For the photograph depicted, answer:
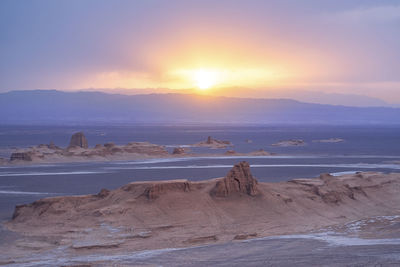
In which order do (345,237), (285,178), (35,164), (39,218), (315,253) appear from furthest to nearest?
1. (35,164)
2. (285,178)
3. (39,218)
4. (345,237)
5. (315,253)

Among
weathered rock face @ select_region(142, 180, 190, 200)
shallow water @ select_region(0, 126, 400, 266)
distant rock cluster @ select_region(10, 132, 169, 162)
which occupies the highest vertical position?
weathered rock face @ select_region(142, 180, 190, 200)

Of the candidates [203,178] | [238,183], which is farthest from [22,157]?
[238,183]

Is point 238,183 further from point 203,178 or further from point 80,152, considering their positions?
point 80,152

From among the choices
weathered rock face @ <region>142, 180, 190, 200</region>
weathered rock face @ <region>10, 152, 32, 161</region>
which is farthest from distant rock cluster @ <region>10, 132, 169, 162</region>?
weathered rock face @ <region>142, 180, 190, 200</region>

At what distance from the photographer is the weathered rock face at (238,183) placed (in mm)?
28531

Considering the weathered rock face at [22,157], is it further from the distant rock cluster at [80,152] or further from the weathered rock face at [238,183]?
the weathered rock face at [238,183]

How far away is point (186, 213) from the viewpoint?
2620 centimetres

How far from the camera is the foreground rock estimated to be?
22.7 metres

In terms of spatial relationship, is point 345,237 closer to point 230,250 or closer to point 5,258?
point 230,250

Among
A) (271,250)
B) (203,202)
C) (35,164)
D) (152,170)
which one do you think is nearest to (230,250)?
(271,250)

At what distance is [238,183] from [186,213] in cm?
396

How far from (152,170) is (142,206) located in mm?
27327

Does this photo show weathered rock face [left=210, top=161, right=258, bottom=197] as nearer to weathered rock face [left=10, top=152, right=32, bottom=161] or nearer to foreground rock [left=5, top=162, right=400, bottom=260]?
foreground rock [left=5, top=162, right=400, bottom=260]

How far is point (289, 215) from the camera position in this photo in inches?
1082
